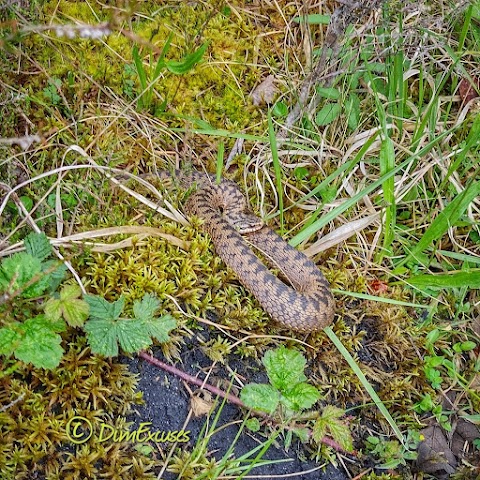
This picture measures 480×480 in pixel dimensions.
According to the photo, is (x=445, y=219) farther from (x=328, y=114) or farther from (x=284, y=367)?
(x=284, y=367)

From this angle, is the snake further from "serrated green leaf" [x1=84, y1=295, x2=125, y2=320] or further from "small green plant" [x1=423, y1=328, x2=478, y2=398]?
"serrated green leaf" [x1=84, y1=295, x2=125, y2=320]

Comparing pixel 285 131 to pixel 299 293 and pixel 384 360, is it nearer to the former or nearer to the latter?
pixel 299 293

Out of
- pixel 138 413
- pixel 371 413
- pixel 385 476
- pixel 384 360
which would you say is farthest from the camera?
pixel 384 360

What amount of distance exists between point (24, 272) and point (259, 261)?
77.7 inches

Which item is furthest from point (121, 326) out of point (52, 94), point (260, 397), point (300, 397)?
point (52, 94)

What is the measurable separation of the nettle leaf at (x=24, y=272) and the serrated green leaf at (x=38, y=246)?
12 centimetres

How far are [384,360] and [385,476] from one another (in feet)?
2.96

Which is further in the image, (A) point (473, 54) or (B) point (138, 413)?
(A) point (473, 54)

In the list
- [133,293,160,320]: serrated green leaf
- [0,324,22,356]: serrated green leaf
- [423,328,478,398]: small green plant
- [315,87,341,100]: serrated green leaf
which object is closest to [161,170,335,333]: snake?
[423,328,478,398]: small green plant

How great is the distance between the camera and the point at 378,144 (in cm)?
526

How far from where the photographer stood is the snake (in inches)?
177

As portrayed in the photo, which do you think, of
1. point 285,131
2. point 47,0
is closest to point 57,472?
point 285,131

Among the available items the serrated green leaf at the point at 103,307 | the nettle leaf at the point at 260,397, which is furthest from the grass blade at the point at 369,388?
the serrated green leaf at the point at 103,307

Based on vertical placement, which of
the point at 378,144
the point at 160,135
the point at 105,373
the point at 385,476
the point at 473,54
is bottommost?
the point at 385,476
